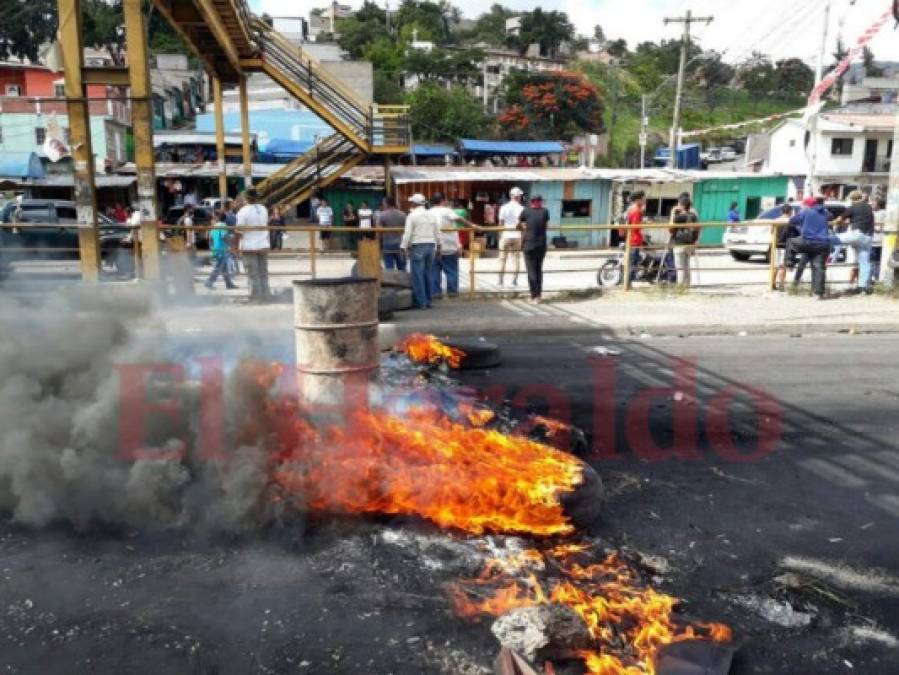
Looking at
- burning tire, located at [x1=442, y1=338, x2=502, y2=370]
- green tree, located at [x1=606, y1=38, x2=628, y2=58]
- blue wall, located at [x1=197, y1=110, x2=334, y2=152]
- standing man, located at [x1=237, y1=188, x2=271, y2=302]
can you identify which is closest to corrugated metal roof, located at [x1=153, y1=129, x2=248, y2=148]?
blue wall, located at [x1=197, y1=110, x2=334, y2=152]

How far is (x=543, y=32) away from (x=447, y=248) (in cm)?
11470

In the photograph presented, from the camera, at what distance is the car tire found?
15453mm

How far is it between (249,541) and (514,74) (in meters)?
60.0

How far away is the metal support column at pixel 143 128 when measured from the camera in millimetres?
11422

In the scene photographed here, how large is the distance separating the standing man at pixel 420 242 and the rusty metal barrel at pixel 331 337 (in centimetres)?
613

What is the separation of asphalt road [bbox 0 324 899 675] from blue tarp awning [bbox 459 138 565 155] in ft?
109

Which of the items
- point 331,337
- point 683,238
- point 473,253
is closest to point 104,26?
point 473,253

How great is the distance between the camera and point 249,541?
4578 millimetres

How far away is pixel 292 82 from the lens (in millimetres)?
19891

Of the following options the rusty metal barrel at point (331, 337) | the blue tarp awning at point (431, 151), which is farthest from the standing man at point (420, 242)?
the blue tarp awning at point (431, 151)

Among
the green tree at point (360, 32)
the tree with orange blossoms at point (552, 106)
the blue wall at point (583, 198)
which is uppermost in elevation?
the green tree at point (360, 32)

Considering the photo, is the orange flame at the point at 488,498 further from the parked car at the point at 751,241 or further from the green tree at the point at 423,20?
the green tree at the point at 423,20

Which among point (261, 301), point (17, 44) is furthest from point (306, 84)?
point (17, 44)

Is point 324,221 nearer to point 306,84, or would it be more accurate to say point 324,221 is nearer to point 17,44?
point 306,84
